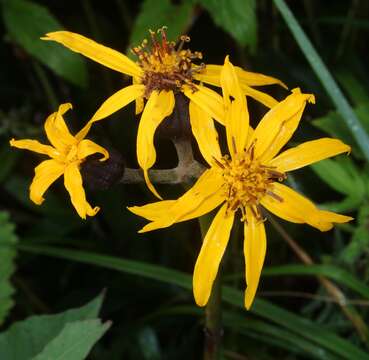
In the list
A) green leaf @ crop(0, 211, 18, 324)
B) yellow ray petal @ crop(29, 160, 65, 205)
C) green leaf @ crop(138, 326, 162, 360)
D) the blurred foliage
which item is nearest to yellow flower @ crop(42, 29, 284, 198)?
yellow ray petal @ crop(29, 160, 65, 205)

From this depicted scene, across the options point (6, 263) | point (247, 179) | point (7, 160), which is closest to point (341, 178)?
point (247, 179)

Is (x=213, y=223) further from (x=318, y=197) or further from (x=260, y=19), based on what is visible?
(x=260, y=19)

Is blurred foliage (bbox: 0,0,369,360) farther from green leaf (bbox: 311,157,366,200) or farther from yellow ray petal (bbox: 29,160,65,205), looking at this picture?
yellow ray petal (bbox: 29,160,65,205)

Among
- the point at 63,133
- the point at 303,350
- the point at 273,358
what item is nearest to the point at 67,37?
the point at 63,133

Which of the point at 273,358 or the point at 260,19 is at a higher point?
the point at 260,19

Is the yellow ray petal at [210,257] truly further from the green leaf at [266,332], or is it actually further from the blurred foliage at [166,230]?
the green leaf at [266,332]

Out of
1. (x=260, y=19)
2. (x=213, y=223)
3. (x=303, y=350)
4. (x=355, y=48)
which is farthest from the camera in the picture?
(x=355, y=48)

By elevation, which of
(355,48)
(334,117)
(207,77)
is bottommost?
(207,77)

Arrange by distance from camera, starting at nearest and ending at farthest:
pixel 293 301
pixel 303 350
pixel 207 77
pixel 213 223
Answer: pixel 213 223 → pixel 207 77 → pixel 303 350 → pixel 293 301
